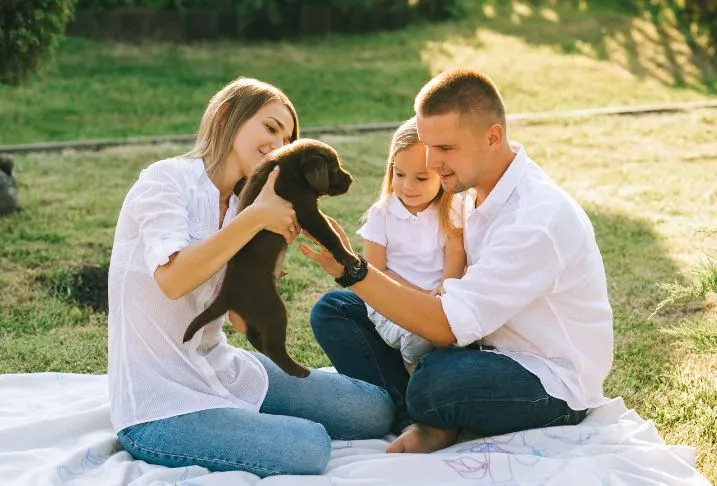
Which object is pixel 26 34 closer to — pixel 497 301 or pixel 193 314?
pixel 193 314

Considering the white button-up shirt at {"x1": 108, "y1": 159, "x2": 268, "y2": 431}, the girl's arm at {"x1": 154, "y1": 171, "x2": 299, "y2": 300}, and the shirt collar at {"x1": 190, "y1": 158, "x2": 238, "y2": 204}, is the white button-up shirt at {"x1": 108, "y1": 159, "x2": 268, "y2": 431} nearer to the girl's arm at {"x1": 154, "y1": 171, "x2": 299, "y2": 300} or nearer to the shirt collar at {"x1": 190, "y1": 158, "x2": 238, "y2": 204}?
the shirt collar at {"x1": 190, "y1": 158, "x2": 238, "y2": 204}

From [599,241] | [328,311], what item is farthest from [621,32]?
[328,311]

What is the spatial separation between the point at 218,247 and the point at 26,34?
4.44 metres

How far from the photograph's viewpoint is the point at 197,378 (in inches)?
138

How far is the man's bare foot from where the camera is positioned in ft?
12.1

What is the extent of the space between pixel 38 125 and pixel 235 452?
22.5ft

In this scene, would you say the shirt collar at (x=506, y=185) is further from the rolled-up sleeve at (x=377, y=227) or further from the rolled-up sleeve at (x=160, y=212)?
the rolled-up sleeve at (x=160, y=212)

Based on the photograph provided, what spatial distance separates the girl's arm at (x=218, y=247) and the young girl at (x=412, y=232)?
0.96 m

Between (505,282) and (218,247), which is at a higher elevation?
(218,247)

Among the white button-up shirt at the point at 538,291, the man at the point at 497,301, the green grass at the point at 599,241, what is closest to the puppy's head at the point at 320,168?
the man at the point at 497,301

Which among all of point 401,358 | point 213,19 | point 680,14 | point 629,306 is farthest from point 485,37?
point 401,358

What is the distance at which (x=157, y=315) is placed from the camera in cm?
344

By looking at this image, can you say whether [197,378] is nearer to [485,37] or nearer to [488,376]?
[488,376]

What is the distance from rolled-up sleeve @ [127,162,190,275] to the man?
17.6 inches
